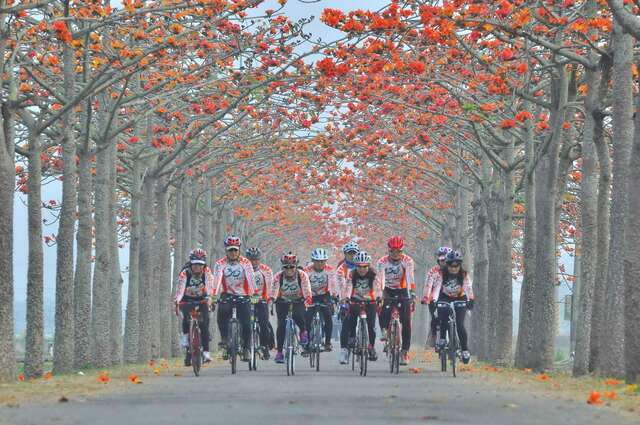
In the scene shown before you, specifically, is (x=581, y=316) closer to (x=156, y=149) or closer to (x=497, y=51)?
(x=497, y=51)

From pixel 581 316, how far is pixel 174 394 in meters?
11.0

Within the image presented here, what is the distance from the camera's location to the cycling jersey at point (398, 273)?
19125mm

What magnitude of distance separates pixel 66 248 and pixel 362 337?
5.48m

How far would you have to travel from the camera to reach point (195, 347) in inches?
733

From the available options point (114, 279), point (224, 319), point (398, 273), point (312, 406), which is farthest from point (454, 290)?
point (114, 279)

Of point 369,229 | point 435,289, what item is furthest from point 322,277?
point 369,229

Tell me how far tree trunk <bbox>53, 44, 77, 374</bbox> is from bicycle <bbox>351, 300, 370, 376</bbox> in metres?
5.06

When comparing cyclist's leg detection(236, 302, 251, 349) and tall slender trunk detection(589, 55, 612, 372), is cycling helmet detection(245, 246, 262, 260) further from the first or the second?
tall slender trunk detection(589, 55, 612, 372)

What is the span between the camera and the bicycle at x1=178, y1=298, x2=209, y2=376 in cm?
1848

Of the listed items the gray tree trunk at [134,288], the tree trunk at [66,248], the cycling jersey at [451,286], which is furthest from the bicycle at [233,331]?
the gray tree trunk at [134,288]

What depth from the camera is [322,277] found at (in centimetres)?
2016

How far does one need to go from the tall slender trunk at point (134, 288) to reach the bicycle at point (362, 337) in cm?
968

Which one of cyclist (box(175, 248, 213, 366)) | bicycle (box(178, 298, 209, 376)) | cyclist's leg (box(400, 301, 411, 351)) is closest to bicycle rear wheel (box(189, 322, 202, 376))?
bicycle (box(178, 298, 209, 376))

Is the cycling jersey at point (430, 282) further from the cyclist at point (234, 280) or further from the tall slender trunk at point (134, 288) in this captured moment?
the tall slender trunk at point (134, 288)
